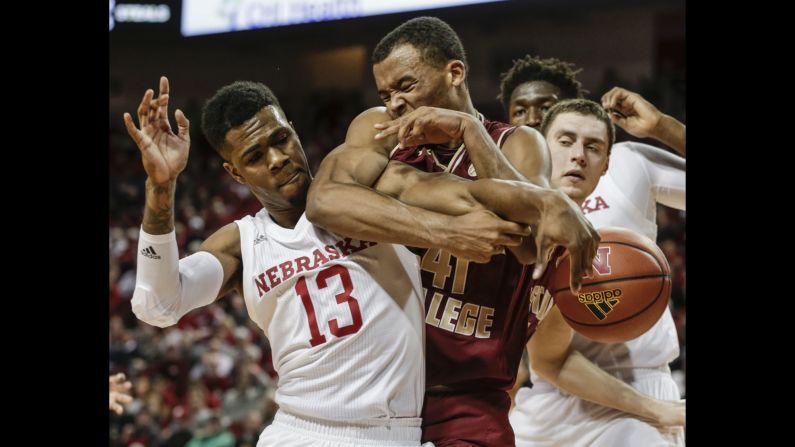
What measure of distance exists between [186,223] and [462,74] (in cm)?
673

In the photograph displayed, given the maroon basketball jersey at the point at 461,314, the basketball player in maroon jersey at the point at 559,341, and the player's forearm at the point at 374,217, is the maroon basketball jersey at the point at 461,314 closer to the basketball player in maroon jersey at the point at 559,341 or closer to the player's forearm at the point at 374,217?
the basketball player in maroon jersey at the point at 559,341

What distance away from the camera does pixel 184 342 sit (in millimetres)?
8781

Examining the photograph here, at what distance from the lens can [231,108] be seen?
2.91 m

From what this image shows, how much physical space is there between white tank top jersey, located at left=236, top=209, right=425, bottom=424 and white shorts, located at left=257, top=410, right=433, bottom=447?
25 mm

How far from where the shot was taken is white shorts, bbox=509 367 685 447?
11.9 ft

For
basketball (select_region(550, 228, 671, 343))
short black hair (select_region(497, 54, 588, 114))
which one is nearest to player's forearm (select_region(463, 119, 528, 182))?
basketball (select_region(550, 228, 671, 343))

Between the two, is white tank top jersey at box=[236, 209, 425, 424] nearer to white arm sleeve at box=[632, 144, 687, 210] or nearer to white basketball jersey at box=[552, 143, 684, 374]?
white basketball jersey at box=[552, 143, 684, 374]

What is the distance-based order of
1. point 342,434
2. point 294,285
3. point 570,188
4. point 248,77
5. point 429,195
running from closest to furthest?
1. point 429,195
2. point 342,434
3. point 294,285
4. point 570,188
5. point 248,77

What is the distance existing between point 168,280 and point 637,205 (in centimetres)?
209

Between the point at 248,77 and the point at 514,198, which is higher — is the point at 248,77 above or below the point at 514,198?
above

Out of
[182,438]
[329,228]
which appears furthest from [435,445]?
[182,438]

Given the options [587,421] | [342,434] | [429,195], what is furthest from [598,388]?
[429,195]

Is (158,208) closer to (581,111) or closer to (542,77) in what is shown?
(581,111)

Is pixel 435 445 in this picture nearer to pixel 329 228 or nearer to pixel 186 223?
pixel 329 228
